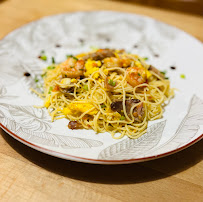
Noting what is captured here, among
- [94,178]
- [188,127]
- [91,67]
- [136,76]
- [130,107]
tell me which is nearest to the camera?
[94,178]

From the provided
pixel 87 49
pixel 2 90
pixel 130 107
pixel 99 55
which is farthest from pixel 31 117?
pixel 87 49

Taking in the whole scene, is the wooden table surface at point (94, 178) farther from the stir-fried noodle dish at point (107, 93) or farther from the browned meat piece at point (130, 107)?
the browned meat piece at point (130, 107)

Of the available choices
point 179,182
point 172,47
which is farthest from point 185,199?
point 172,47

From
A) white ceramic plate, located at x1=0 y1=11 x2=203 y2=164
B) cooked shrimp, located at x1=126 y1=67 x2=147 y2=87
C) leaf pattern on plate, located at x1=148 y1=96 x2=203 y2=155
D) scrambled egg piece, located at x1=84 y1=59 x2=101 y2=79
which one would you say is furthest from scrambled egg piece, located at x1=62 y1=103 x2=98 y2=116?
leaf pattern on plate, located at x1=148 y1=96 x2=203 y2=155

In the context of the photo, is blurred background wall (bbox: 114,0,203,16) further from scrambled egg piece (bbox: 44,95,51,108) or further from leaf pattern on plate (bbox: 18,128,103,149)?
leaf pattern on plate (bbox: 18,128,103,149)

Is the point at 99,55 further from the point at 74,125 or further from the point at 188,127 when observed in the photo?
the point at 188,127

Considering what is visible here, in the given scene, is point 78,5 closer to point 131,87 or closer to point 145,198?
point 131,87

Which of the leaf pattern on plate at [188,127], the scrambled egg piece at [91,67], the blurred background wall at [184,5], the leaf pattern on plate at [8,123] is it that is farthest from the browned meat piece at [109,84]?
the blurred background wall at [184,5]
